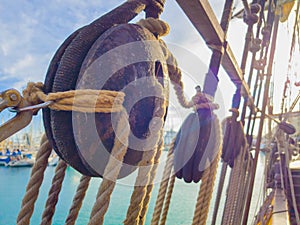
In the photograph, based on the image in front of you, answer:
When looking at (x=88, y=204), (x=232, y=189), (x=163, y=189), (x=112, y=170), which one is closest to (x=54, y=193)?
(x=112, y=170)

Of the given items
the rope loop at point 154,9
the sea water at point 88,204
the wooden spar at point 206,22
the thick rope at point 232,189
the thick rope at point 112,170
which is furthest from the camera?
the sea water at point 88,204

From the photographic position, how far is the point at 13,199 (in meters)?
8.78

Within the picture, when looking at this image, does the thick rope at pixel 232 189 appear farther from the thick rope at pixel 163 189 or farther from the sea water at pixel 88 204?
the sea water at pixel 88 204

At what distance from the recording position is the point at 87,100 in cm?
28

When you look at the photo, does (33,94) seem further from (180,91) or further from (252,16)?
(252,16)

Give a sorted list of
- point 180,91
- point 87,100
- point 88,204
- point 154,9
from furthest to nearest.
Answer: point 88,204, point 180,91, point 154,9, point 87,100

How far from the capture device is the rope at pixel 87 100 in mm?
276

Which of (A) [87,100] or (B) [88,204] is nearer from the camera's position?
(A) [87,100]

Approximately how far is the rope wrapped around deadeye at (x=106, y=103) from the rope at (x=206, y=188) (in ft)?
0.72

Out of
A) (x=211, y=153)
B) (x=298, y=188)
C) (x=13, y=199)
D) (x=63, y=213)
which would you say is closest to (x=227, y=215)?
(x=211, y=153)

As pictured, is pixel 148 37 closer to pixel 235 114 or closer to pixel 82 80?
pixel 82 80

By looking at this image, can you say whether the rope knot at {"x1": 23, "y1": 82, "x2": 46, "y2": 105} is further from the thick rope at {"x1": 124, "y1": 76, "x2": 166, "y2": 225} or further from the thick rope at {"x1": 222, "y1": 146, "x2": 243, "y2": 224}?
the thick rope at {"x1": 222, "y1": 146, "x2": 243, "y2": 224}

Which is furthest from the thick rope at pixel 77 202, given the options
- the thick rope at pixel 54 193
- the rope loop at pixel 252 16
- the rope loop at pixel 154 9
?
the rope loop at pixel 252 16

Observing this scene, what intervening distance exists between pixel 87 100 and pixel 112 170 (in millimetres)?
77
